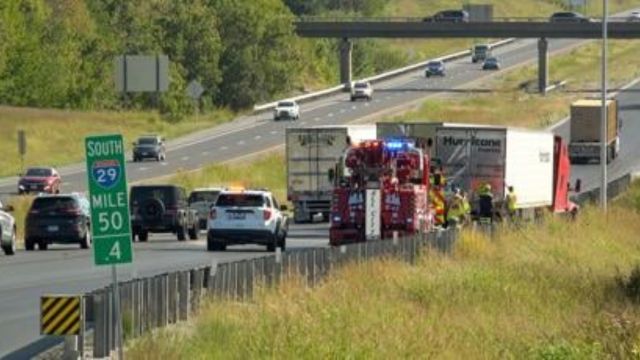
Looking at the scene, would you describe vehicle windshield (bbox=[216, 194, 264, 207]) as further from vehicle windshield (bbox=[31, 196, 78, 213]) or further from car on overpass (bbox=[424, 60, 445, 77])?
car on overpass (bbox=[424, 60, 445, 77])

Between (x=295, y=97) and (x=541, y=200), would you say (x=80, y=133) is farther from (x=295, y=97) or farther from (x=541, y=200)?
(x=541, y=200)

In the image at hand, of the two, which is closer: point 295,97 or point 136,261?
point 136,261

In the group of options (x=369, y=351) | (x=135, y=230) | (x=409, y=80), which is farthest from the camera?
(x=409, y=80)

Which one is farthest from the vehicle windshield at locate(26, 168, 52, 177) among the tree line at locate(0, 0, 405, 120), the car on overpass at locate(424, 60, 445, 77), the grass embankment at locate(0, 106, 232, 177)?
the car on overpass at locate(424, 60, 445, 77)

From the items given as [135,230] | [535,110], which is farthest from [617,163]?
[135,230]

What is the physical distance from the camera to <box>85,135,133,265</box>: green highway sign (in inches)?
763

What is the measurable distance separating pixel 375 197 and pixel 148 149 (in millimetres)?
56227

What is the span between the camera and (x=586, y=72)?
539ft

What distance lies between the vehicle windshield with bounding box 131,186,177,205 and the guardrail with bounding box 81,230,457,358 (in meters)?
19.5

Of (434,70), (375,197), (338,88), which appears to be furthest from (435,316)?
(434,70)

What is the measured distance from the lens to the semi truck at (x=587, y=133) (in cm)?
9525

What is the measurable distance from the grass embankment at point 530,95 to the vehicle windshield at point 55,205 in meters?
60.9

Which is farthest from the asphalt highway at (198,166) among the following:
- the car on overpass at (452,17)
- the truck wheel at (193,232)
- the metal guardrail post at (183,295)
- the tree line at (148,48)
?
the tree line at (148,48)

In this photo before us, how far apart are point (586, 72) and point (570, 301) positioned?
13486 cm
